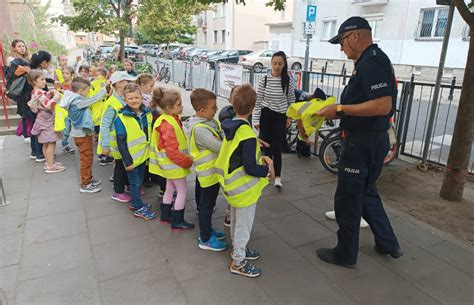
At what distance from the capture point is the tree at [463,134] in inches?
167

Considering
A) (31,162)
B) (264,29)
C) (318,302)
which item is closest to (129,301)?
(318,302)

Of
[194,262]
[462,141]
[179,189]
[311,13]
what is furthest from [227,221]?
[311,13]

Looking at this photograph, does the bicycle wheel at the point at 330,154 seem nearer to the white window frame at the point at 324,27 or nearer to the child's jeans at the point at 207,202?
the child's jeans at the point at 207,202

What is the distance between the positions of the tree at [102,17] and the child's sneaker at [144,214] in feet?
28.6

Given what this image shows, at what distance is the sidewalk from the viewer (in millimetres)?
2695

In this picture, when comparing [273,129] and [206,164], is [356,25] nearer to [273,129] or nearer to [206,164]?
[206,164]

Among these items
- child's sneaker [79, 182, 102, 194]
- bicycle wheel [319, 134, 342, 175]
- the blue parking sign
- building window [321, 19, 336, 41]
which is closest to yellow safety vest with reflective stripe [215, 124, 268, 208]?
child's sneaker [79, 182, 102, 194]

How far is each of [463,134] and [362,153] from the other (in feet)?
7.95

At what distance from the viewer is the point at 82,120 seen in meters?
4.45

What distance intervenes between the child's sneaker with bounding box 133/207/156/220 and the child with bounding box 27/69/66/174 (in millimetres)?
2203

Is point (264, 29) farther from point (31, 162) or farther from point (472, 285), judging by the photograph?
point (472, 285)

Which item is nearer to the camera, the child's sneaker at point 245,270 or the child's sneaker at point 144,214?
the child's sneaker at point 245,270

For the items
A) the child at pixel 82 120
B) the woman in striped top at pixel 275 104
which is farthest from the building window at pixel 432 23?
the child at pixel 82 120

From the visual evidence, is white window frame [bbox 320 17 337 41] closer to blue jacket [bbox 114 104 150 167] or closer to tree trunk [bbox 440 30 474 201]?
tree trunk [bbox 440 30 474 201]
